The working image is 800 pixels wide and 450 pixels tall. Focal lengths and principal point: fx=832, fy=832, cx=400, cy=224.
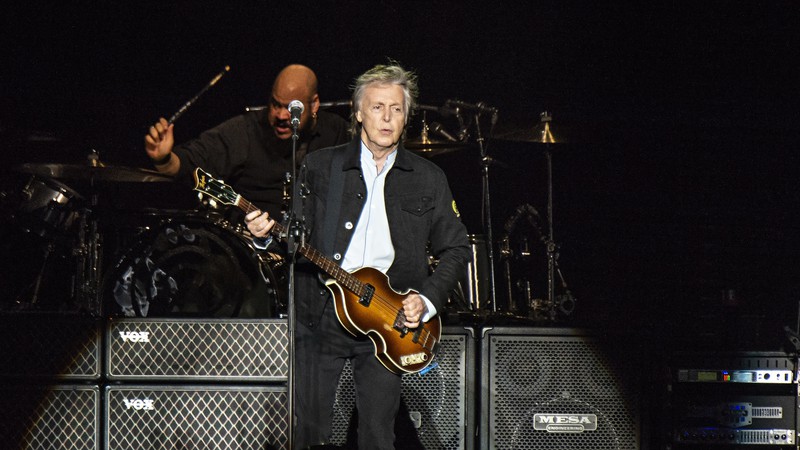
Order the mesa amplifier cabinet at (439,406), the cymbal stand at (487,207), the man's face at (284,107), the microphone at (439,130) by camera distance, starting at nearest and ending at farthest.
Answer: the mesa amplifier cabinet at (439,406) < the cymbal stand at (487,207) < the man's face at (284,107) < the microphone at (439,130)

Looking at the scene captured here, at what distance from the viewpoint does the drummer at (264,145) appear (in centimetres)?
575

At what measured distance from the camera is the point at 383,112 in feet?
11.8

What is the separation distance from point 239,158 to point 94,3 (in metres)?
2.01

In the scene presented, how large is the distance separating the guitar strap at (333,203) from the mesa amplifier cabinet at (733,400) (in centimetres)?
208

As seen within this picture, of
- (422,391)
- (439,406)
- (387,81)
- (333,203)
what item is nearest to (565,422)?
(439,406)

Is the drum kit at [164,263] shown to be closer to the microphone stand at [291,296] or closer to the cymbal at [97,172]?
the cymbal at [97,172]

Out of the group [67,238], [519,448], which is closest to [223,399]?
[519,448]

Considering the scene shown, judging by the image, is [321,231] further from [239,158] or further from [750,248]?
[750,248]

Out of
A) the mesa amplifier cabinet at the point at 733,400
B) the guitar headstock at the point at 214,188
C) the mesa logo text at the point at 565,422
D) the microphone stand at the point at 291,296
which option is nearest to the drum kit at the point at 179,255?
the mesa logo text at the point at 565,422

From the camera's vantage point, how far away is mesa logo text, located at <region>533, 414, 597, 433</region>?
441 cm

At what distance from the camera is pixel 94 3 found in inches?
260

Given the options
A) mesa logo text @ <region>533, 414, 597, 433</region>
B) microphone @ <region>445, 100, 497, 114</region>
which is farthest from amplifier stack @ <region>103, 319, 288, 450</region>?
microphone @ <region>445, 100, 497, 114</region>

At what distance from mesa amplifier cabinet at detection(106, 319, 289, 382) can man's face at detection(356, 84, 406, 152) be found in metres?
1.24

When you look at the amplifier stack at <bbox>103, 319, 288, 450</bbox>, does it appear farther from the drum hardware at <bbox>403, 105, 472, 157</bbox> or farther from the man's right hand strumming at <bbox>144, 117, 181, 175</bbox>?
the drum hardware at <bbox>403, 105, 472, 157</bbox>
